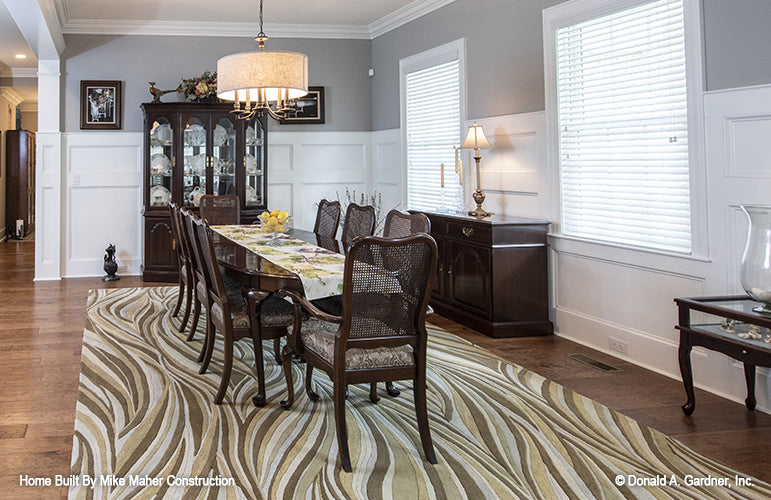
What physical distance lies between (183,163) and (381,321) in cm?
493

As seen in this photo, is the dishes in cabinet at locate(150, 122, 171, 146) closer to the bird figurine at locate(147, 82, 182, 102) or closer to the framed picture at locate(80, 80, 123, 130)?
the bird figurine at locate(147, 82, 182, 102)

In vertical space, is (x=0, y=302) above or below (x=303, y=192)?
below

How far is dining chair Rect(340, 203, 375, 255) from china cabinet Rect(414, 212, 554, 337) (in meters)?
0.81

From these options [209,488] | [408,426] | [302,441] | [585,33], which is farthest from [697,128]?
[209,488]

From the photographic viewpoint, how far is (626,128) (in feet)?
13.0

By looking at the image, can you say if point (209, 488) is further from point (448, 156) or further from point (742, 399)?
point (448, 156)

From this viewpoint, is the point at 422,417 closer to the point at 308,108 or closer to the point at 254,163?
the point at 254,163

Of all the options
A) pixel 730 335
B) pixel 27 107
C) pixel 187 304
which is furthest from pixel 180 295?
pixel 27 107

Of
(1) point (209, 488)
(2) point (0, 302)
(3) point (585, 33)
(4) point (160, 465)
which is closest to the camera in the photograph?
(1) point (209, 488)

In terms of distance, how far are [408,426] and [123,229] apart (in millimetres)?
5343

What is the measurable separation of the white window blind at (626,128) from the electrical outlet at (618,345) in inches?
24.8

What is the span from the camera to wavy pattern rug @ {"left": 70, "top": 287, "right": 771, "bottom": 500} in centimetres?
233

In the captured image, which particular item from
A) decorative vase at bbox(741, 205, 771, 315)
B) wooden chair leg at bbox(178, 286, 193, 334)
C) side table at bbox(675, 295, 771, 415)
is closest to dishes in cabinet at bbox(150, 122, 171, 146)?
wooden chair leg at bbox(178, 286, 193, 334)

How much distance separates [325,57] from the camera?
7383 millimetres
